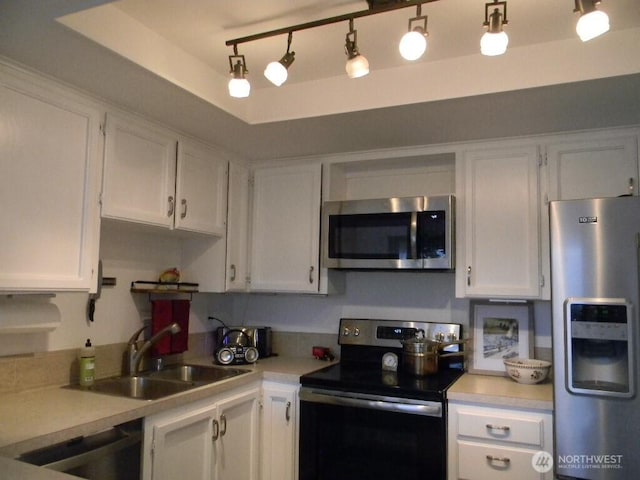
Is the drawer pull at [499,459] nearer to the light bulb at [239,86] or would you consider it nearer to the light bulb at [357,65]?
the light bulb at [357,65]

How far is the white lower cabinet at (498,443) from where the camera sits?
2123 millimetres

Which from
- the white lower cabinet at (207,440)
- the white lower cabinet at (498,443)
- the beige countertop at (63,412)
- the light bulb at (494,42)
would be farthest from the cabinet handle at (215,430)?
the light bulb at (494,42)

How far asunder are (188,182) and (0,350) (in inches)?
45.0

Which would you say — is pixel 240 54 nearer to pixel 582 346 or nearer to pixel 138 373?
pixel 138 373

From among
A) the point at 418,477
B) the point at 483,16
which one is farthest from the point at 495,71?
the point at 418,477

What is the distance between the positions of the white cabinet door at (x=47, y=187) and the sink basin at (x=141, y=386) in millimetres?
617

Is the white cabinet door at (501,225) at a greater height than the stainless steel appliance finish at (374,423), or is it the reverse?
the white cabinet door at (501,225)

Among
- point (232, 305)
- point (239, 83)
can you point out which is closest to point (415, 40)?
point (239, 83)

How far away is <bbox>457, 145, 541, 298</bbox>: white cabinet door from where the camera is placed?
2494mm

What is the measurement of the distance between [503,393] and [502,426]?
14 centimetres

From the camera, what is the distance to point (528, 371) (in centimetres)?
245

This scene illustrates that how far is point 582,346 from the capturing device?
6.50 feet

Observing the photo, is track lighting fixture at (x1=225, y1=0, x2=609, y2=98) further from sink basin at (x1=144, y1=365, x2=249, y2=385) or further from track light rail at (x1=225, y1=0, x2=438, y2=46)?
sink basin at (x1=144, y1=365, x2=249, y2=385)

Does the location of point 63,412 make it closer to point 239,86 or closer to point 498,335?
point 239,86
